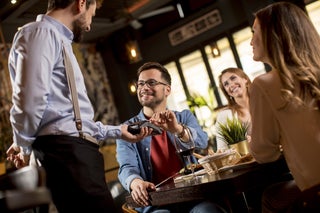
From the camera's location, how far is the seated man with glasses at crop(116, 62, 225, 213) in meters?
2.01

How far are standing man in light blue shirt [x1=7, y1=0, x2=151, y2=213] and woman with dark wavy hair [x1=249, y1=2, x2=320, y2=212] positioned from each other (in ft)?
2.19

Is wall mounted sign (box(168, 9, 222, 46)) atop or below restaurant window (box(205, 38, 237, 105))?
atop

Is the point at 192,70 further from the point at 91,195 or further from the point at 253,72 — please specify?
the point at 91,195

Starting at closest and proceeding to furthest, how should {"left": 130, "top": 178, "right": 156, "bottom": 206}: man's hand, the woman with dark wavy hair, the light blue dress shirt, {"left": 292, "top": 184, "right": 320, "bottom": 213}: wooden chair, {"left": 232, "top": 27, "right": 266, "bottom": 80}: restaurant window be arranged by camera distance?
1. {"left": 292, "top": 184, "right": 320, "bottom": 213}: wooden chair
2. the woman with dark wavy hair
3. the light blue dress shirt
4. {"left": 130, "top": 178, "right": 156, "bottom": 206}: man's hand
5. {"left": 232, "top": 27, "right": 266, "bottom": 80}: restaurant window

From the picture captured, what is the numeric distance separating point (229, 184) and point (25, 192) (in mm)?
757

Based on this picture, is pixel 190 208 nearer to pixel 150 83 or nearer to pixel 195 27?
pixel 150 83

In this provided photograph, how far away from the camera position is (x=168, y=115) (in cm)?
211

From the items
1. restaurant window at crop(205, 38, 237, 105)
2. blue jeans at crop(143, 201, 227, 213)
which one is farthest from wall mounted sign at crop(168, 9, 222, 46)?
blue jeans at crop(143, 201, 227, 213)

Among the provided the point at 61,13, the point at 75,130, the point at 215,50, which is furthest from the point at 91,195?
the point at 215,50

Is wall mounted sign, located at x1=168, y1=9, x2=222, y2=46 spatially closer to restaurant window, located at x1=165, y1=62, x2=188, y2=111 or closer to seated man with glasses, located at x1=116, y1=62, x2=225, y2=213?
restaurant window, located at x1=165, y1=62, x2=188, y2=111

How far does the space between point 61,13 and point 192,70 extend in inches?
279

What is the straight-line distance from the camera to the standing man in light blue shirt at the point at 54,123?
1.42m

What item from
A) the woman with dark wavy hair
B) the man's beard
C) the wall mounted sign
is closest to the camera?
the woman with dark wavy hair

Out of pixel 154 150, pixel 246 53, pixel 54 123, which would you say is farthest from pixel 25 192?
pixel 246 53
